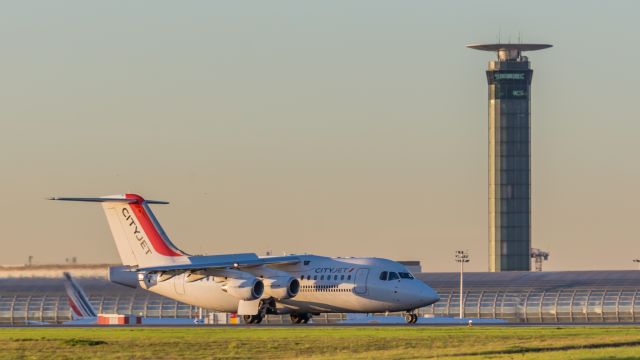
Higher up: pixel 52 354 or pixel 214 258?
pixel 214 258

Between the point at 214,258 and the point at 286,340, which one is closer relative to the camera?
the point at 286,340

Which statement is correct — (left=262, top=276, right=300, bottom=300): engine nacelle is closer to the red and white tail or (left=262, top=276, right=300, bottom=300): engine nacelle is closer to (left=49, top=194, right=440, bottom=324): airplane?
(left=49, top=194, right=440, bottom=324): airplane

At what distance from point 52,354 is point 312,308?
30773 millimetres

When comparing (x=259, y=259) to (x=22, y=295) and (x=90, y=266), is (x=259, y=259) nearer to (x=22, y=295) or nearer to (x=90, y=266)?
(x=90, y=266)

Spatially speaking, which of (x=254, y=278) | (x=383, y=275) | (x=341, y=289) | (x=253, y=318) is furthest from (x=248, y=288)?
(x=383, y=275)

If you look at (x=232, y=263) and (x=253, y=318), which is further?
(x=253, y=318)

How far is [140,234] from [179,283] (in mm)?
3974

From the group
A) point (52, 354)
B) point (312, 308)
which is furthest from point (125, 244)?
point (52, 354)

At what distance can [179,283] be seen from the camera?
9938cm

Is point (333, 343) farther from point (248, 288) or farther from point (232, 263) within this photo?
point (232, 263)

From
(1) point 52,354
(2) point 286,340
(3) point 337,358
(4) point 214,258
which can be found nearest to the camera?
(3) point 337,358

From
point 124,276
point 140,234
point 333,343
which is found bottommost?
point 333,343

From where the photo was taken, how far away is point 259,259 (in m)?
96.2

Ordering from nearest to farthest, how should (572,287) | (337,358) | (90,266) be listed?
(337,358)
(90,266)
(572,287)
